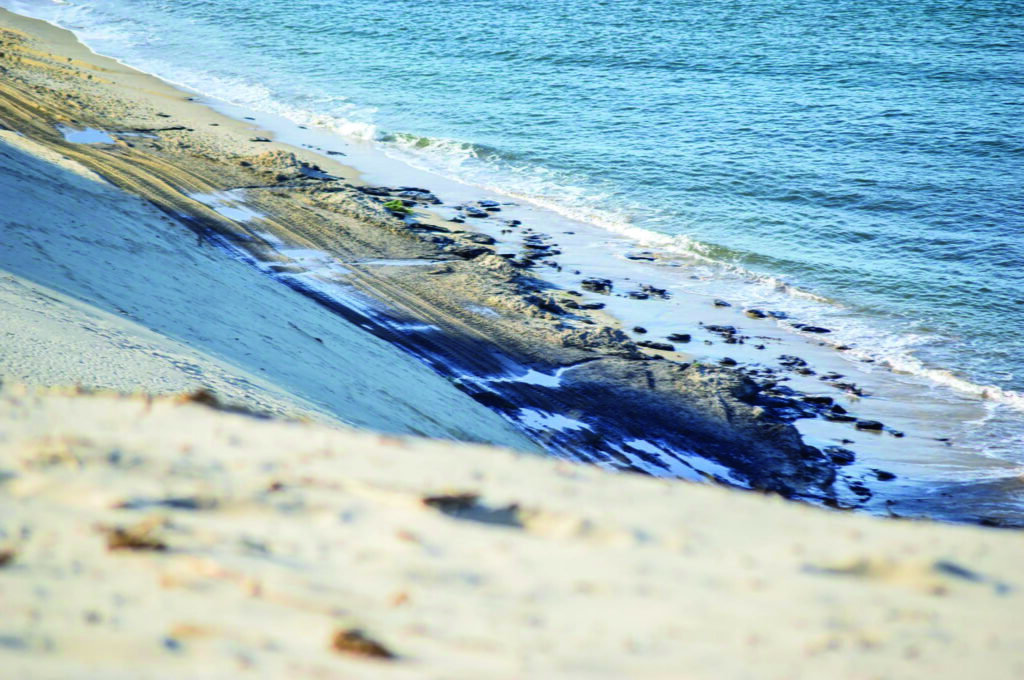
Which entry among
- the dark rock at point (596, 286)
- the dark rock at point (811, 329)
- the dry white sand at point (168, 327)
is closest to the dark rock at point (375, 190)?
the dark rock at point (596, 286)

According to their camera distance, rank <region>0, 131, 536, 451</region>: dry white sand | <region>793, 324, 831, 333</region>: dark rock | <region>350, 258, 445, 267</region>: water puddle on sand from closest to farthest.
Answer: <region>0, 131, 536, 451</region>: dry white sand, <region>793, 324, 831, 333</region>: dark rock, <region>350, 258, 445, 267</region>: water puddle on sand

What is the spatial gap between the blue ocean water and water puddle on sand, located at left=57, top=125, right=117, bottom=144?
230 inches

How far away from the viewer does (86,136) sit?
49.2ft

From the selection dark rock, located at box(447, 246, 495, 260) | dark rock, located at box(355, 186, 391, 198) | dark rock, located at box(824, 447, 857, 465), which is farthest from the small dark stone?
dark rock, located at box(824, 447, 857, 465)

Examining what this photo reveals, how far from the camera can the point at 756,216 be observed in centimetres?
1598

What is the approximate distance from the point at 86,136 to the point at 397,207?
5419 millimetres

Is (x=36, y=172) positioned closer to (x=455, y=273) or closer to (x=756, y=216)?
(x=455, y=273)

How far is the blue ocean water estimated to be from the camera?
13.9 m

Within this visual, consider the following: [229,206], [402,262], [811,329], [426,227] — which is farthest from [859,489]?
[229,206]

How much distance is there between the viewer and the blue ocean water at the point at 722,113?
13898 mm

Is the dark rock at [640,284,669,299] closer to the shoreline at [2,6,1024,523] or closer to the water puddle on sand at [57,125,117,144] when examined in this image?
the shoreline at [2,6,1024,523]

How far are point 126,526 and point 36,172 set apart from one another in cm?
811

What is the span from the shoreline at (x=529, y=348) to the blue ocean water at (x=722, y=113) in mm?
3040

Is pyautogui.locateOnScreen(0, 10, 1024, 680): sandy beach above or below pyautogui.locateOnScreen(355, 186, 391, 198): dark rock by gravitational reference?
below
